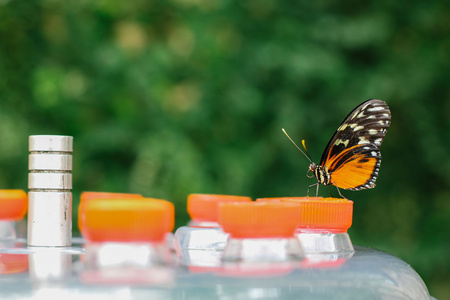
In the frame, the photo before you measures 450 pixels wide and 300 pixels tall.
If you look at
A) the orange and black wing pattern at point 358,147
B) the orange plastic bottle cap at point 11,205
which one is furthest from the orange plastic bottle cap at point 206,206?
the orange plastic bottle cap at point 11,205

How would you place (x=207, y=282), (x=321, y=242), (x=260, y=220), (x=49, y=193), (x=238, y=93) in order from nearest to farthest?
(x=207, y=282)
(x=260, y=220)
(x=321, y=242)
(x=49, y=193)
(x=238, y=93)

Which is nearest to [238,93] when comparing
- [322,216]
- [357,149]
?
[357,149]

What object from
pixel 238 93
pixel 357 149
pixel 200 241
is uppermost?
pixel 238 93

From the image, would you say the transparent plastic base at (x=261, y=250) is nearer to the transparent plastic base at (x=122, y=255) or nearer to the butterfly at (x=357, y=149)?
the transparent plastic base at (x=122, y=255)

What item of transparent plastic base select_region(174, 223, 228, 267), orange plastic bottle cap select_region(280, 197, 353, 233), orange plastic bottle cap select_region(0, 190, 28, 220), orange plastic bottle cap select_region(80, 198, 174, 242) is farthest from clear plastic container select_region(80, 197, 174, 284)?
orange plastic bottle cap select_region(0, 190, 28, 220)

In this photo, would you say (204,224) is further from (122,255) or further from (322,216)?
(122,255)

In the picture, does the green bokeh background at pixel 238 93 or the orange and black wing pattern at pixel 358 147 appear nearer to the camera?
the orange and black wing pattern at pixel 358 147

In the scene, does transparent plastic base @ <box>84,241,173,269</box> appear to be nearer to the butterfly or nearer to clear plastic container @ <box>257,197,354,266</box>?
clear plastic container @ <box>257,197,354,266</box>
